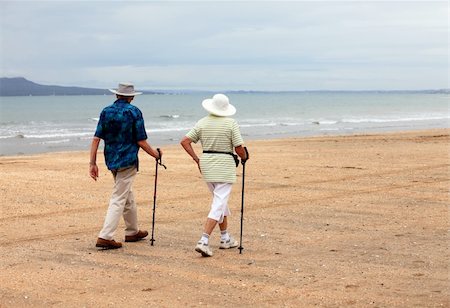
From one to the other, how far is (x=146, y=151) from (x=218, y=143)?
947mm

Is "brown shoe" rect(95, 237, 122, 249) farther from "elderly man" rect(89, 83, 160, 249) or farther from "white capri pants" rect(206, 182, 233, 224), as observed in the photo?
"white capri pants" rect(206, 182, 233, 224)

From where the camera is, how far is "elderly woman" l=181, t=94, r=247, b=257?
812 cm

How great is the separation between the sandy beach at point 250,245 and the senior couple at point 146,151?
26 centimetres

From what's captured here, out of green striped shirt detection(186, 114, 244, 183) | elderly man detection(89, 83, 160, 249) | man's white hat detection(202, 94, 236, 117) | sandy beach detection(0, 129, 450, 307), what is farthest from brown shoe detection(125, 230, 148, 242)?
man's white hat detection(202, 94, 236, 117)

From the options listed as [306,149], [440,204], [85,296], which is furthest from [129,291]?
[306,149]

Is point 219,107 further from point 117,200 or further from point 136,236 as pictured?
point 136,236

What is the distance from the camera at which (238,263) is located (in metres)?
7.93

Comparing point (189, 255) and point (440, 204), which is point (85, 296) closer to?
point (189, 255)

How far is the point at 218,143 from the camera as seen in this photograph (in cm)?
812

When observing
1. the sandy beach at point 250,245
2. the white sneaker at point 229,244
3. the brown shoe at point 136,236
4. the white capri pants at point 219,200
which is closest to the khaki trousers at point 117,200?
the sandy beach at point 250,245

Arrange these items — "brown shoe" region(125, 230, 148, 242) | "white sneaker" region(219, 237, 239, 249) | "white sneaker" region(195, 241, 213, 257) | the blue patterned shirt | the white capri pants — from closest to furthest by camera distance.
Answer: "white sneaker" region(195, 241, 213, 257)
the white capri pants
the blue patterned shirt
"white sneaker" region(219, 237, 239, 249)
"brown shoe" region(125, 230, 148, 242)

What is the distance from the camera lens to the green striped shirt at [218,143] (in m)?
8.12

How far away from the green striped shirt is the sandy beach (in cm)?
89

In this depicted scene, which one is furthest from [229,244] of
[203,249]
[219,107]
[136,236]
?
[219,107]
